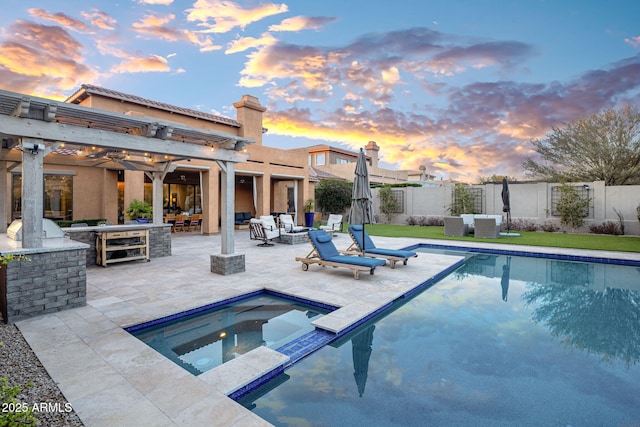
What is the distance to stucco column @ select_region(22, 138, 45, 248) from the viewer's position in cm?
480

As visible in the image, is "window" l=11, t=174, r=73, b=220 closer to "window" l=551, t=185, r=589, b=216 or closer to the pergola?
the pergola

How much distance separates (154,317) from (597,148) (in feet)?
85.3

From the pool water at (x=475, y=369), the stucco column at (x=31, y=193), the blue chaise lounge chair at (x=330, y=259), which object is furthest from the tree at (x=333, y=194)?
the stucco column at (x=31, y=193)

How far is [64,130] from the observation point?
525 centimetres

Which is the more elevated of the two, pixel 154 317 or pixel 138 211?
pixel 138 211

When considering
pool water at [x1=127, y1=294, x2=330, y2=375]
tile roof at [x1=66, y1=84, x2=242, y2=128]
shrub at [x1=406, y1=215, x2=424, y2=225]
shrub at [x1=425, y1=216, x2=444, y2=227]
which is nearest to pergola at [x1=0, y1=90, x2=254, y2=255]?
pool water at [x1=127, y1=294, x2=330, y2=375]

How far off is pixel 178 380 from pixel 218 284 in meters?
3.67

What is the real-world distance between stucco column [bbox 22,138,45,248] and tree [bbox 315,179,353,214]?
18.5 m

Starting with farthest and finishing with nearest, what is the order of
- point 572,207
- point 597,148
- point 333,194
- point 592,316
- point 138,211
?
point 333,194
point 597,148
point 572,207
point 138,211
point 592,316

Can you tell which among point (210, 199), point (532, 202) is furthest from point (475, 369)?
point (532, 202)

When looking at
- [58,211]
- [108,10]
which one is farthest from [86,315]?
[58,211]

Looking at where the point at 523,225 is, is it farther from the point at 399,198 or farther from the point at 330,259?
the point at 330,259

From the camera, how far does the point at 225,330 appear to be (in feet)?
15.6

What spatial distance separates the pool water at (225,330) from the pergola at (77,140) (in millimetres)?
2366
